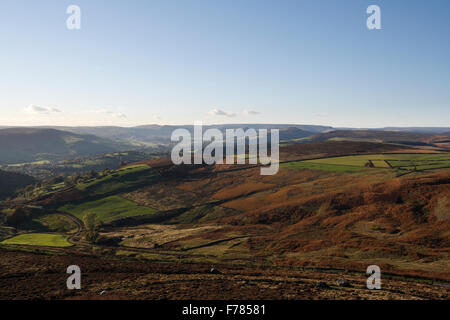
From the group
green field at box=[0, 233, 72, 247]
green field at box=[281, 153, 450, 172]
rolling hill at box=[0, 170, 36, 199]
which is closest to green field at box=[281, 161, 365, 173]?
green field at box=[281, 153, 450, 172]

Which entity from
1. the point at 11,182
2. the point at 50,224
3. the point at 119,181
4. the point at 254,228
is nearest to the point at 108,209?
the point at 50,224

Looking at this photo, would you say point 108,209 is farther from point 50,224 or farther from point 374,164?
point 374,164

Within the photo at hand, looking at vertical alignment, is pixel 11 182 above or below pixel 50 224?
above

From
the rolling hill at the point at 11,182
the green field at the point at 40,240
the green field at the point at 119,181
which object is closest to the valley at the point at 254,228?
the green field at the point at 40,240

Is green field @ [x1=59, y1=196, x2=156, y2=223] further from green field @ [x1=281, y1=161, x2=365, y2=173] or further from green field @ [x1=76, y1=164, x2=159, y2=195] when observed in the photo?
green field @ [x1=281, y1=161, x2=365, y2=173]

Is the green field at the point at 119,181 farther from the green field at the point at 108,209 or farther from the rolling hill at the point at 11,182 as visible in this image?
the rolling hill at the point at 11,182
